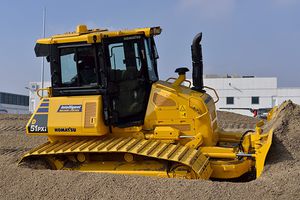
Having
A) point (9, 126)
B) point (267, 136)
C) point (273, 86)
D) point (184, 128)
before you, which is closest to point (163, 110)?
point (184, 128)

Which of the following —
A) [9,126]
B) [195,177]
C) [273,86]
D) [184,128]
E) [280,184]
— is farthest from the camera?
[273,86]

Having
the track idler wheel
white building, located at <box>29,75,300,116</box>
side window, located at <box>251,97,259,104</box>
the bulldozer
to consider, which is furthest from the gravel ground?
side window, located at <box>251,97,259,104</box>

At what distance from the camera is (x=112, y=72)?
293 inches

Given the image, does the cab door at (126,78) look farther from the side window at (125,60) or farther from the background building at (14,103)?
the background building at (14,103)

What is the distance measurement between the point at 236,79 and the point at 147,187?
43.3 metres

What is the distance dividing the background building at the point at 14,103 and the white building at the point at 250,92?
64.9ft

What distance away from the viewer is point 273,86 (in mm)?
46688

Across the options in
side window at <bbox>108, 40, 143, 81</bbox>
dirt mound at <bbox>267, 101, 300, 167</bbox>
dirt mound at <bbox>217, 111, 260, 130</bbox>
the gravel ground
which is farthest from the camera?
dirt mound at <bbox>217, 111, 260, 130</bbox>

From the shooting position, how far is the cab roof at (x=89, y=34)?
7.38 meters

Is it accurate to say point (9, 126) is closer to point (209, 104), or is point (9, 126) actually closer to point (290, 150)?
point (209, 104)

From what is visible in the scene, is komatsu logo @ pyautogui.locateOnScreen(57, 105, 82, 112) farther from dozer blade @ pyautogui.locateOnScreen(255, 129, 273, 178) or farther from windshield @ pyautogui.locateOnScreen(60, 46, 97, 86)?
dozer blade @ pyautogui.locateOnScreen(255, 129, 273, 178)

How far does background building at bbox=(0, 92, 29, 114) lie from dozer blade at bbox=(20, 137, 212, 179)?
114 feet

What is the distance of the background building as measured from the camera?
42.2 m

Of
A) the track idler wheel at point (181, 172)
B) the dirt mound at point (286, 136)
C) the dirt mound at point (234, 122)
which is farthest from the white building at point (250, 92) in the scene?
the track idler wheel at point (181, 172)
